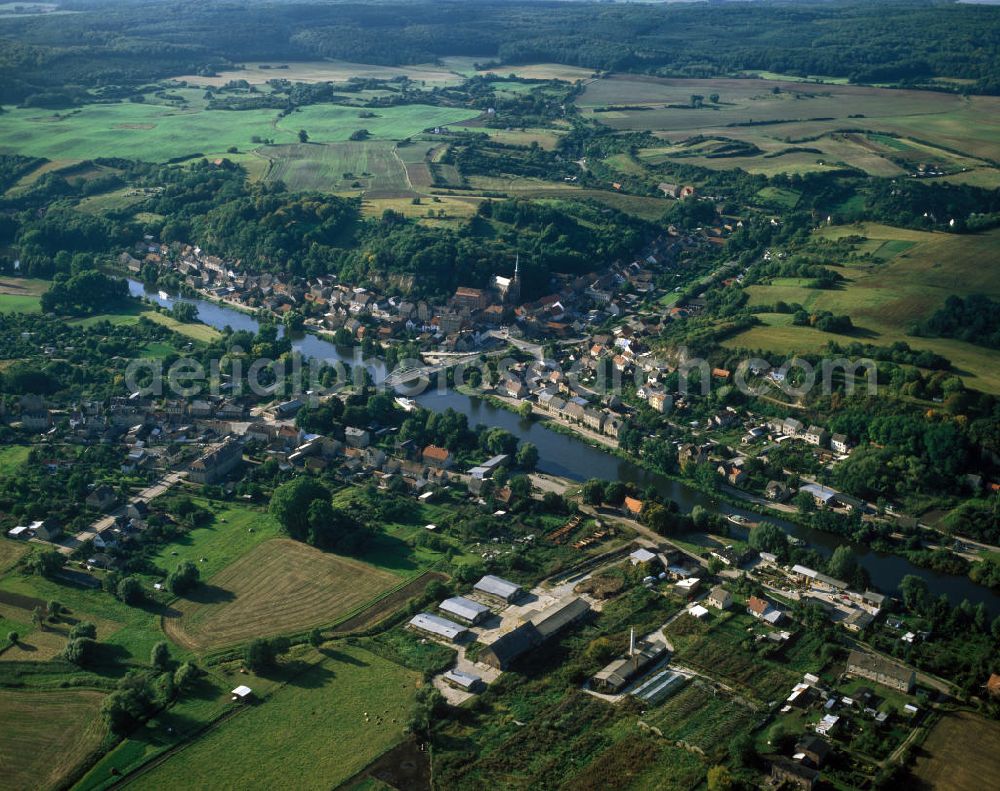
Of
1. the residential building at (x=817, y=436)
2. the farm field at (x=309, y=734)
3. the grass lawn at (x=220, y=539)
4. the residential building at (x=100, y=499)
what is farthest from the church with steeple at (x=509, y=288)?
the farm field at (x=309, y=734)

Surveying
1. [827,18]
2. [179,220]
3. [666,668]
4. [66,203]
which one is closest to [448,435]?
[666,668]

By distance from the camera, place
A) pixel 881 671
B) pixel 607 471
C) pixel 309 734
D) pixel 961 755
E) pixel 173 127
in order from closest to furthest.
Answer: pixel 961 755 < pixel 309 734 < pixel 881 671 < pixel 607 471 < pixel 173 127

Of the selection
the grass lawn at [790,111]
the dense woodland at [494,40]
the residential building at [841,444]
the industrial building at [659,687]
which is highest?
the dense woodland at [494,40]

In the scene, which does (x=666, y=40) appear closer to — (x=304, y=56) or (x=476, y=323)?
(x=304, y=56)

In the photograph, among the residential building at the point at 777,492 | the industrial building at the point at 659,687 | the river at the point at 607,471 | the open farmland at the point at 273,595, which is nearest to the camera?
the industrial building at the point at 659,687

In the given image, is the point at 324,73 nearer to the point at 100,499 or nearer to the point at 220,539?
the point at 100,499

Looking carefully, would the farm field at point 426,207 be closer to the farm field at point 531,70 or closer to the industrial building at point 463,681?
the industrial building at point 463,681

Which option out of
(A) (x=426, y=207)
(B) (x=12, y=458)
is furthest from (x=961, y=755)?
(A) (x=426, y=207)

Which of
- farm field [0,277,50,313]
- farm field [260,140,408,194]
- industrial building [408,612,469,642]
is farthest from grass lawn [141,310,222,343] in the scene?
industrial building [408,612,469,642]
